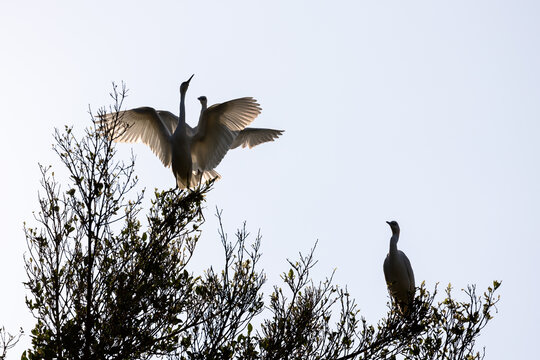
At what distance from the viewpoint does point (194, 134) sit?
1125 centimetres

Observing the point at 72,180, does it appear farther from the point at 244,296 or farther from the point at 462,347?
the point at 462,347

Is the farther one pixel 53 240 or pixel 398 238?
pixel 398 238

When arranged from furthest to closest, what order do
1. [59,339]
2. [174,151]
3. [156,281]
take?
[174,151] → [156,281] → [59,339]

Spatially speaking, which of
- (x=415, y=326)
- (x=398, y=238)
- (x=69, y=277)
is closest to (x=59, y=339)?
(x=69, y=277)

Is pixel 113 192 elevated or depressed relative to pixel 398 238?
depressed

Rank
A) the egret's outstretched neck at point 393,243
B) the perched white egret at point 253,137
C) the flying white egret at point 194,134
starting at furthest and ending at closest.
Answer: the perched white egret at point 253,137
the egret's outstretched neck at point 393,243
the flying white egret at point 194,134

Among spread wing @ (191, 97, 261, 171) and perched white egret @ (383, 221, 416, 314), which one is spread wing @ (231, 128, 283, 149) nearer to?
spread wing @ (191, 97, 261, 171)

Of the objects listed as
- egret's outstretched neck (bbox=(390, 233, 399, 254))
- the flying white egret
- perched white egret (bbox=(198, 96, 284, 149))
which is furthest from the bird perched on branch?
egret's outstretched neck (bbox=(390, 233, 399, 254))

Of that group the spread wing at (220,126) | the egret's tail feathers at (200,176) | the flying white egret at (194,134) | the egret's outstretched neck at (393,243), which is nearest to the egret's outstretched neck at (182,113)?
the flying white egret at (194,134)

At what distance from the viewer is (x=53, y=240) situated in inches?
279

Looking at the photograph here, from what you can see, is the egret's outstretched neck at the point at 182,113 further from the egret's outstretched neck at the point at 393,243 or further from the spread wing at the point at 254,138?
the egret's outstretched neck at the point at 393,243

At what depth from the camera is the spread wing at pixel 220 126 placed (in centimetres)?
1102

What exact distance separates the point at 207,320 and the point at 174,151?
442 cm

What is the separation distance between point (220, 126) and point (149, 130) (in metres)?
1.40
